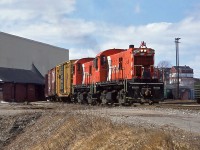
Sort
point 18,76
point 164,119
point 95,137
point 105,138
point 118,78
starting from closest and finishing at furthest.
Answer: point 105,138 → point 95,137 → point 164,119 → point 118,78 → point 18,76

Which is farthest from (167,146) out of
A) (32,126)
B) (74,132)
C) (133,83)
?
(133,83)

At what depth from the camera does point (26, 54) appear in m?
78.1

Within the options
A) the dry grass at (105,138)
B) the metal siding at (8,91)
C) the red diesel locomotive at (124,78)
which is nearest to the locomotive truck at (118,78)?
the red diesel locomotive at (124,78)

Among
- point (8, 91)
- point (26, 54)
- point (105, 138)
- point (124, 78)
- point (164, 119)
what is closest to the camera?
point (105, 138)

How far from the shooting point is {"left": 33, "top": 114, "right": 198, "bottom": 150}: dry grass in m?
7.25

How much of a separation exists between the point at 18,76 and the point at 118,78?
4318 cm

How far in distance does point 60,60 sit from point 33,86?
82.6 feet

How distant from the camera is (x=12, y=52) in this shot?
243ft

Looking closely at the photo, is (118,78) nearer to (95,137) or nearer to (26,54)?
(95,137)

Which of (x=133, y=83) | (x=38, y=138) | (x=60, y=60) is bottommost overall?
(x=38, y=138)

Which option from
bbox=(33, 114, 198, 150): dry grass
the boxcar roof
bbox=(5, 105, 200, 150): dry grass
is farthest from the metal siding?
bbox=(33, 114, 198, 150): dry grass

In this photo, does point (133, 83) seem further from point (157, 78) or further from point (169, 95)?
point (169, 95)

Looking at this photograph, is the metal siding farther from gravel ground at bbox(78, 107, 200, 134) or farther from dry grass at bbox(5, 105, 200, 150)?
gravel ground at bbox(78, 107, 200, 134)

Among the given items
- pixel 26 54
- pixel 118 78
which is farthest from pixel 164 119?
pixel 26 54
